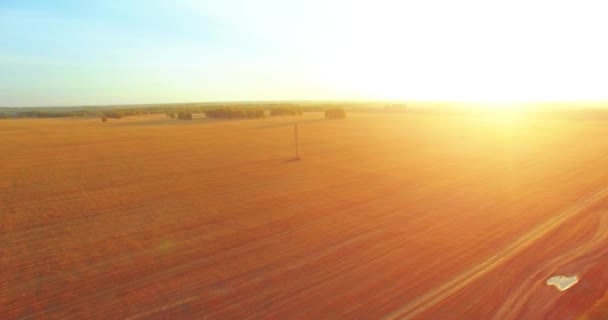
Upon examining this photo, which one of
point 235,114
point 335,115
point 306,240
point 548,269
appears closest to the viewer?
point 548,269

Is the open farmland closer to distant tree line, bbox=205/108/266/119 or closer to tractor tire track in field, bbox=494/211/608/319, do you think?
tractor tire track in field, bbox=494/211/608/319

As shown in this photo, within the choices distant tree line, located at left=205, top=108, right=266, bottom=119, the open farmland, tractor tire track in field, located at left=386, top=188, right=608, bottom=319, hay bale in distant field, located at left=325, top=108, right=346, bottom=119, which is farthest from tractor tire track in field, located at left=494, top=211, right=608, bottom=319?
distant tree line, located at left=205, top=108, right=266, bottom=119

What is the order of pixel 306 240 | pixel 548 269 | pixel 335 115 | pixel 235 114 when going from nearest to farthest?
pixel 548 269
pixel 306 240
pixel 335 115
pixel 235 114

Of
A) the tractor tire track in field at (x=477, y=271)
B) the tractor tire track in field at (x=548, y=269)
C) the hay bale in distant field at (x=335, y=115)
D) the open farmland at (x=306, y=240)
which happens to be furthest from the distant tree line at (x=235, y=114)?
the tractor tire track in field at (x=548, y=269)

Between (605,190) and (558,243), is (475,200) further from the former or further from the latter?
(605,190)

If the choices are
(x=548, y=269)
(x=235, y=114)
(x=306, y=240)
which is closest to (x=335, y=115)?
(x=235, y=114)

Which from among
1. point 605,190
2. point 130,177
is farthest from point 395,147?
point 130,177

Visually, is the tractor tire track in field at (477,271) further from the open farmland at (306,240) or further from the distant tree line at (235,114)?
the distant tree line at (235,114)

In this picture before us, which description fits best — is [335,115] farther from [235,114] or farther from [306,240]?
[306,240]
